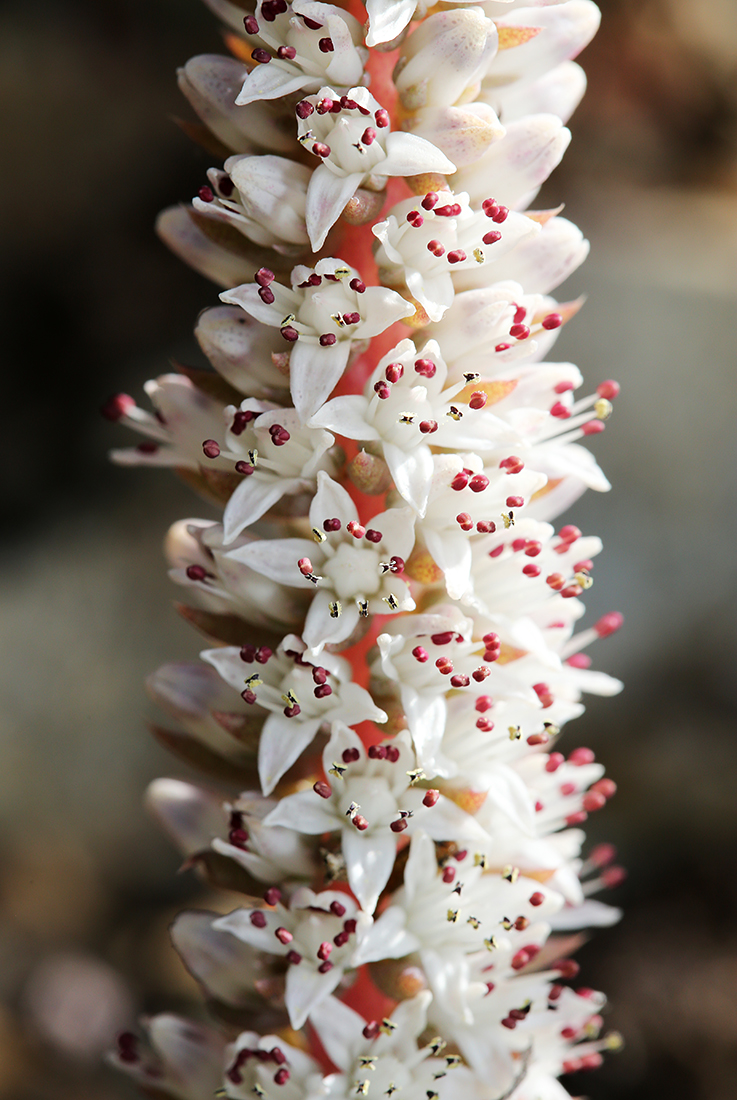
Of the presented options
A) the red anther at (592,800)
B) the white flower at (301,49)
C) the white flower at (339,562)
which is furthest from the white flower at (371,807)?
the white flower at (301,49)

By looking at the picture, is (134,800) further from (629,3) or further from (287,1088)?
(629,3)

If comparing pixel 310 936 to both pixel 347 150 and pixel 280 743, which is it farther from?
pixel 347 150

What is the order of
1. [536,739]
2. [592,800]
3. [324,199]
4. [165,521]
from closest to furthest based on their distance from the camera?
[324,199], [536,739], [592,800], [165,521]

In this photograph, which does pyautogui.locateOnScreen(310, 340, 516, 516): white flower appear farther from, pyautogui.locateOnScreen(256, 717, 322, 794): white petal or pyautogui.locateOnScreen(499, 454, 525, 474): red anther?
pyautogui.locateOnScreen(256, 717, 322, 794): white petal

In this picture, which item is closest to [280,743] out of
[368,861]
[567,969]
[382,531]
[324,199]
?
[368,861]

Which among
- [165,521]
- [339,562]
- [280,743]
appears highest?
[339,562]

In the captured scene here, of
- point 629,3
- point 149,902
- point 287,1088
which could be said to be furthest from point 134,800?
point 629,3

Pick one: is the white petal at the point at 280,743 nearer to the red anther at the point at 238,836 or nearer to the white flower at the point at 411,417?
the red anther at the point at 238,836
